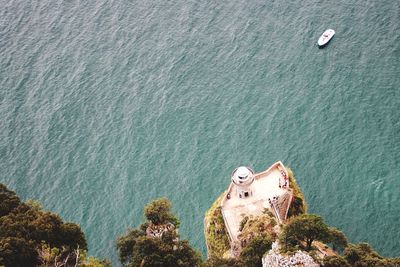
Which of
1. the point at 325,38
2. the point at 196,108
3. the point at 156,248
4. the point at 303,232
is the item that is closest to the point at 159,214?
the point at 156,248

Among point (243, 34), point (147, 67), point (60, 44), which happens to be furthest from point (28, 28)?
point (243, 34)

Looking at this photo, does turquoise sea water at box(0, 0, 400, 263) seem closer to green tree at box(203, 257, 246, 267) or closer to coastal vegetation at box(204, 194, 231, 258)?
coastal vegetation at box(204, 194, 231, 258)

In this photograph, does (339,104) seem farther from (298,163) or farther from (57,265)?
(57,265)

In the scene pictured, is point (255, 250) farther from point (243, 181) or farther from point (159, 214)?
point (243, 181)

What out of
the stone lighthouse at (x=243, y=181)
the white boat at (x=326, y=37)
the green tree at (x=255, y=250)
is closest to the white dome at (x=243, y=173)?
the stone lighthouse at (x=243, y=181)

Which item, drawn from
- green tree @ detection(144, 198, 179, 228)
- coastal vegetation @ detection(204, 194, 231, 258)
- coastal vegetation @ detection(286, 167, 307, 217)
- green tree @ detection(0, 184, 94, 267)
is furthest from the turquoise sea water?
green tree @ detection(0, 184, 94, 267)

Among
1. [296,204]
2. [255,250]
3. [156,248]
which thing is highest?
[296,204]
